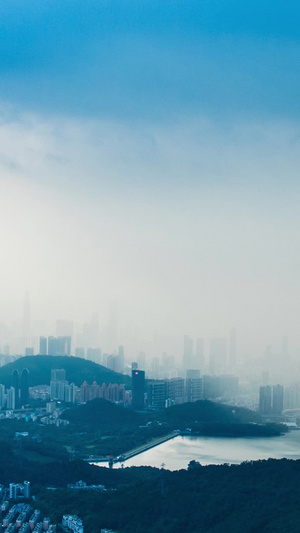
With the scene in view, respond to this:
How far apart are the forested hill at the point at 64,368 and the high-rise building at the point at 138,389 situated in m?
2.41

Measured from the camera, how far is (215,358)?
28.4 meters

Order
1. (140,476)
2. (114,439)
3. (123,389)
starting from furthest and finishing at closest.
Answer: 1. (123,389)
2. (114,439)
3. (140,476)

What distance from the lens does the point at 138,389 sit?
21.1m

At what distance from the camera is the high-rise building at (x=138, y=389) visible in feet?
68.7

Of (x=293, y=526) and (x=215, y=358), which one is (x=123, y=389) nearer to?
(x=215, y=358)

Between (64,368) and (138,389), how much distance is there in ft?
12.8

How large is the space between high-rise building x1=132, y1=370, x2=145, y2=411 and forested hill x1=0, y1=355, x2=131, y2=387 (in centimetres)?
241

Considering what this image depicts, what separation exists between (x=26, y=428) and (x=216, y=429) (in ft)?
13.4

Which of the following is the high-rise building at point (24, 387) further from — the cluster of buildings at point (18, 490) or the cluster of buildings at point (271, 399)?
the cluster of buildings at point (18, 490)

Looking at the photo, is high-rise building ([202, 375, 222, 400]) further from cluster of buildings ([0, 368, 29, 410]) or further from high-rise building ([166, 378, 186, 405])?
cluster of buildings ([0, 368, 29, 410])

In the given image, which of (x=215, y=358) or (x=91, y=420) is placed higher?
(x=215, y=358)

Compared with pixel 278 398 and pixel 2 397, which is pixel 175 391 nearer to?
pixel 278 398

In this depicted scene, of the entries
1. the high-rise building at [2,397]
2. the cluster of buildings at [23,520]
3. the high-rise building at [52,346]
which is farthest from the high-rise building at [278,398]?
the cluster of buildings at [23,520]

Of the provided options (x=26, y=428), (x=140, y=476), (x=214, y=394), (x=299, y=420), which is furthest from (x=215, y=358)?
(x=140, y=476)
